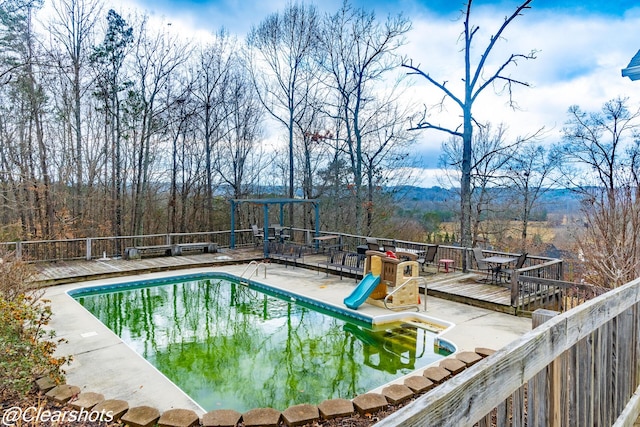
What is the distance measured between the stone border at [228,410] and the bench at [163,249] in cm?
883

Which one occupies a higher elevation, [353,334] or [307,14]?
[307,14]

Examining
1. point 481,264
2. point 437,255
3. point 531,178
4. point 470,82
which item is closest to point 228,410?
point 481,264

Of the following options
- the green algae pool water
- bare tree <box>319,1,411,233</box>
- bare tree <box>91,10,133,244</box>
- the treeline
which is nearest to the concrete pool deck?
the green algae pool water

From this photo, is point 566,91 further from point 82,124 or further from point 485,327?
point 82,124

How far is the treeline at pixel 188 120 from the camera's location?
13969mm

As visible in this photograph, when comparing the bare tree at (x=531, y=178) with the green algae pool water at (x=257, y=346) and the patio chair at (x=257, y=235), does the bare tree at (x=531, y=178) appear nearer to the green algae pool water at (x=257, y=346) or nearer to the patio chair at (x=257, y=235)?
the patio chair at (x=257, y=235)

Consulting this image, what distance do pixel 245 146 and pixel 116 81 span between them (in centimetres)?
646

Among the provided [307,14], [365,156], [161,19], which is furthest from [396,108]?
[161,19]

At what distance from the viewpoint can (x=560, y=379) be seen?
153cm

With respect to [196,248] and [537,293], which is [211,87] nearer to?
[196,248]

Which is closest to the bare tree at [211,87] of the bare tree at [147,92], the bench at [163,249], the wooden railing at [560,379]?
the bare tree at [147,92]

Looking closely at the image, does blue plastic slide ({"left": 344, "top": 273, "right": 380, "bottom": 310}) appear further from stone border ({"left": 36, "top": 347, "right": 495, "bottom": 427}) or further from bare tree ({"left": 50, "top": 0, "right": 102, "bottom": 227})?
bare tree ({"left": 50, "top": 0, "right": 102, "bottom": 227})

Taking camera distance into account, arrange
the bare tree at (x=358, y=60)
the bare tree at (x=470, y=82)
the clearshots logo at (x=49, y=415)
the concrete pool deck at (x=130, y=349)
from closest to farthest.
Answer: the clearshots logo at (x=49, y=415) → the concrete pool deck at (x=130, y=349) → the bare tree at (x=470, y=82) → the bare tree at (x=358, y=60)

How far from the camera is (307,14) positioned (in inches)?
672
